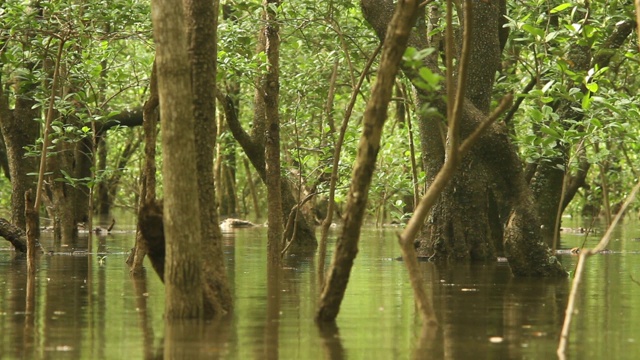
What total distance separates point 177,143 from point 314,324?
2.03m

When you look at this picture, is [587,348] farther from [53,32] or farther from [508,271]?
[53,32]

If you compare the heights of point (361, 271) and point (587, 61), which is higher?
point (587, 61)

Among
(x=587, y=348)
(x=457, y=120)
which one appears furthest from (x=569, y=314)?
(x=457, y=120)

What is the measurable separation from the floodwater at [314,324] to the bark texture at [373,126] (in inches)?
30.7

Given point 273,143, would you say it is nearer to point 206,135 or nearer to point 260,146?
point 260,146

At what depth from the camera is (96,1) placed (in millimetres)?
14703

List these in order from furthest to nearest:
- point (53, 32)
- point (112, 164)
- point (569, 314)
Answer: point (112, 164) → point (53, 32) → point (569, 314)

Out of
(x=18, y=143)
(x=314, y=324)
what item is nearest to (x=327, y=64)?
(x=18, y=143)

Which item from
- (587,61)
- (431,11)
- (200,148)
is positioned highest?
(431,11)

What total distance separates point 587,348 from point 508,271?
7011mm

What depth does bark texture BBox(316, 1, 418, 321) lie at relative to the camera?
8.05m

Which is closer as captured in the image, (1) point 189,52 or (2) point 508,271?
(1) point 189,52

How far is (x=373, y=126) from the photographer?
8141mm

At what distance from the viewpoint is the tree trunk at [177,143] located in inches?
320
